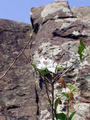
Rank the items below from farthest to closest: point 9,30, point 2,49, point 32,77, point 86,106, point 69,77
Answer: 1. point 9,30
2. point 2,49
3. point 32,77
4. point 69,77
5. point 86,106

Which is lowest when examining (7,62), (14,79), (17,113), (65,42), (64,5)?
(17,113)

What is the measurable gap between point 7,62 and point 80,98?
2.96 ft

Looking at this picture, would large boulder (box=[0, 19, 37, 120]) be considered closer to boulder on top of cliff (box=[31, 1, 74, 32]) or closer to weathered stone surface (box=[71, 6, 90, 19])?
boulder on top of cliff (box=[31, 1, 74, 32])

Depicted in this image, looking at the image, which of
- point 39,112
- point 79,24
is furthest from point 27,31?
point 39,112

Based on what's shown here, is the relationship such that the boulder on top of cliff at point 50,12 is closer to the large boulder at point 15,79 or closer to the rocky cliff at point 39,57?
the rocky cliff at point 39,57

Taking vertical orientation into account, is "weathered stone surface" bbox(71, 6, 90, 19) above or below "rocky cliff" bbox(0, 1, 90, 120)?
above

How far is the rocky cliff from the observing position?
190 centimetres

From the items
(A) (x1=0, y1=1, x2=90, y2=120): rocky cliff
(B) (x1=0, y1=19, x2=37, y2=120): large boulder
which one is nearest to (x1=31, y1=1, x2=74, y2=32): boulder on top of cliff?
(A) (x1=0, y1=1, x2=90, y2=120): rocky cliff

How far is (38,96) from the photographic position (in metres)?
2.11

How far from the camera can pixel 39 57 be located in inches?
87.0

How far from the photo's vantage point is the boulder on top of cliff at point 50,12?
256cm

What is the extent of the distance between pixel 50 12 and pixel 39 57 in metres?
0.67

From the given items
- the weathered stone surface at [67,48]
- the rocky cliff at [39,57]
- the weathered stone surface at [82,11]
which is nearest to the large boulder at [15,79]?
the rocky cliff at [39,57]

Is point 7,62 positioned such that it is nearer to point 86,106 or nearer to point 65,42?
point 65,42
